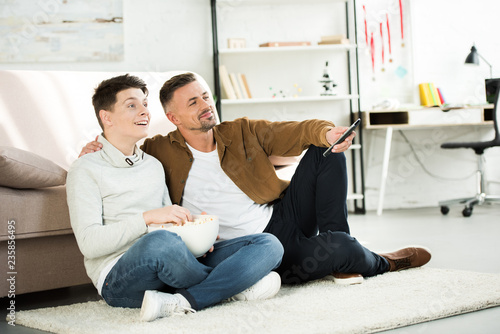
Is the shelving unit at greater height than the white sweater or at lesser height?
greater

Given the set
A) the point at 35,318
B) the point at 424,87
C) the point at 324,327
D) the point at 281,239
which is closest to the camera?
the point at 324,327

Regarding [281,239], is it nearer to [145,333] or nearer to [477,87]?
[145,333]

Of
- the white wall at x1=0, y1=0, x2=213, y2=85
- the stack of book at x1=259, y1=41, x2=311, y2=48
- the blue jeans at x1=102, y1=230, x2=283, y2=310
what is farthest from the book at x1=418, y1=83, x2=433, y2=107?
the blue jeans at x1=102, y1=230, x2=283, y2=310

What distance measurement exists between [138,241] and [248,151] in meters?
0.60

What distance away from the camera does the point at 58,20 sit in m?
4.18

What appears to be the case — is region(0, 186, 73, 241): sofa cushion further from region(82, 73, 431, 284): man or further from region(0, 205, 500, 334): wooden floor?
region(82, 73, 431, 284): man

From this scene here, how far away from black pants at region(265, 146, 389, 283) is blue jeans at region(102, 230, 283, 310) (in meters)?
0.20

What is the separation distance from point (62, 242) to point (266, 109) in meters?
2.78

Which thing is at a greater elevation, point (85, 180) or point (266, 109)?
point (266, 109)

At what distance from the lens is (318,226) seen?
1.94 meters

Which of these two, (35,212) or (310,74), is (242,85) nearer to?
(310,74)

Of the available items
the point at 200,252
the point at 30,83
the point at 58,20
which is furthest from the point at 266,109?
the point at 200,252

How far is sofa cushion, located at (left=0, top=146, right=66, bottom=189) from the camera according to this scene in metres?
1.70

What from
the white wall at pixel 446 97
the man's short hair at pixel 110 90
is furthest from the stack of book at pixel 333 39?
the man's short hair at pixel 110 90
